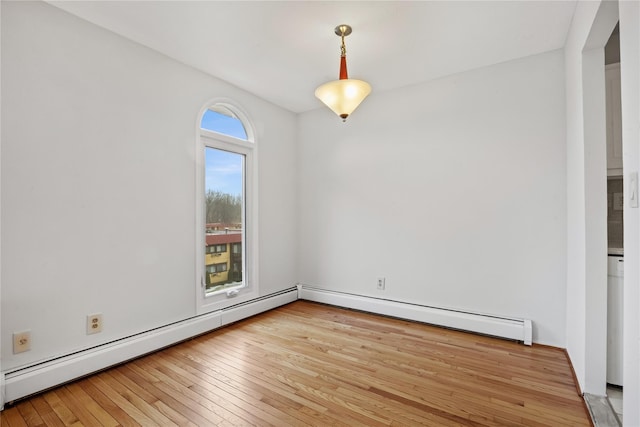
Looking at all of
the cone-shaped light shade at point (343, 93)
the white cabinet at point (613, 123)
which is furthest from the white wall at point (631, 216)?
the white cabinet at point (613, 123)

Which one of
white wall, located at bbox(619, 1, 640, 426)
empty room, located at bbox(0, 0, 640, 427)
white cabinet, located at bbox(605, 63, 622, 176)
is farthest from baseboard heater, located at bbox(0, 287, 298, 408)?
white cabinet, located at bbox(605, 63, 622, 176)

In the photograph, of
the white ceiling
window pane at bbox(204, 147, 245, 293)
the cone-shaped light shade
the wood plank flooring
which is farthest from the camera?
window pane at bbox(204, 147, 245, 293)

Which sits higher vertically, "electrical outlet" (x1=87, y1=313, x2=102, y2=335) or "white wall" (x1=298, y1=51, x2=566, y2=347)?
"white wall" (x1=298, y1=51, x2=566, y2=347)

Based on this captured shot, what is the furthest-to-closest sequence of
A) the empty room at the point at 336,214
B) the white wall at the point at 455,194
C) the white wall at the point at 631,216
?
the white wall at the point at 455,194, the empty room at the point at 336,214, the white wall at the point at 631,216

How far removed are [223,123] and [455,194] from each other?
2.49 meters

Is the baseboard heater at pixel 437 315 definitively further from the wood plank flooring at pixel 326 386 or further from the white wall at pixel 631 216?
the white wall at pixel 631 216

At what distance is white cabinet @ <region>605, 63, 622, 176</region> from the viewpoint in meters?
2.29

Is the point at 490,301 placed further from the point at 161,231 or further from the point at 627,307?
the point at 161,231

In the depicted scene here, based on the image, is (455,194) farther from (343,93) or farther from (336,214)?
(343,93)

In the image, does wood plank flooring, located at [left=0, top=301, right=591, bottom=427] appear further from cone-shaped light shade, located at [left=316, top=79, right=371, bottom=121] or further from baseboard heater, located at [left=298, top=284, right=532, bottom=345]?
cone-shaped light shade, located at [left=316, top=79, right=371, bottom=121]

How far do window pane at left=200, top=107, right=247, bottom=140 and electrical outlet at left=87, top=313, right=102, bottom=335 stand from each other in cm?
184

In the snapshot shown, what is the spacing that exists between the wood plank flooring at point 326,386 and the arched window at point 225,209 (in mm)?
579

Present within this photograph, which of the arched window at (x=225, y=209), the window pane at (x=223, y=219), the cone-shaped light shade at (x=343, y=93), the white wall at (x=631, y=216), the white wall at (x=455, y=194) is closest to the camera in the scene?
the white wall at (x=631, y=216)

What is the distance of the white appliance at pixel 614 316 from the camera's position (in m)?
1.89
